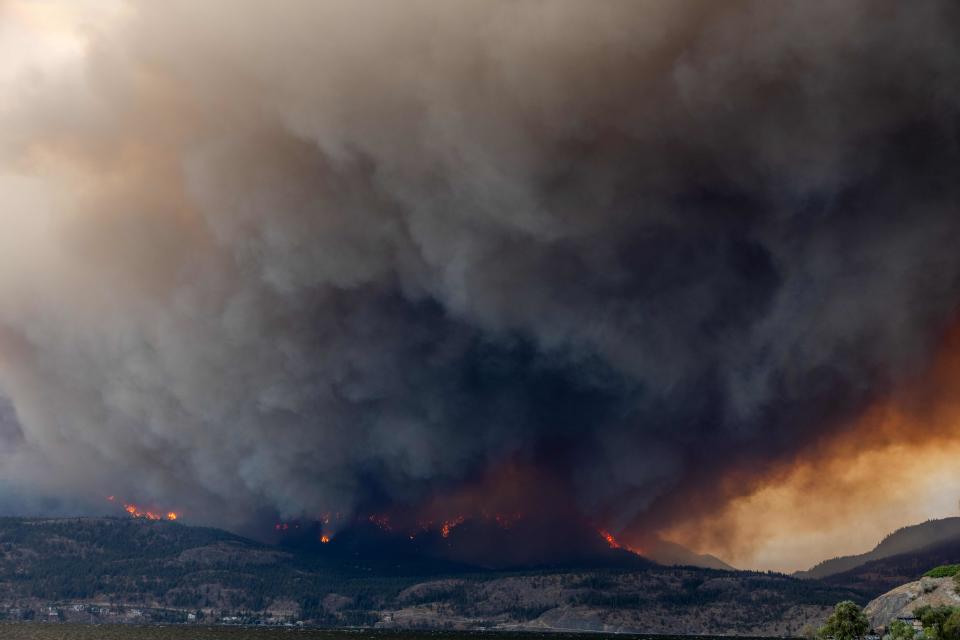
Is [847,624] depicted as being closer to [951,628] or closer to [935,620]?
[935,620]

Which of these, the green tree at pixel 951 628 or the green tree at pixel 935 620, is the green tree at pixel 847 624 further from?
the green tree at pixel 951 628

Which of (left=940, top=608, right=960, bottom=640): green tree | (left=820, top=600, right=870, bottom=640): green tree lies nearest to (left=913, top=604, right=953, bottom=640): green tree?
(left=940, top=608, right=960, bottom=640): green tree

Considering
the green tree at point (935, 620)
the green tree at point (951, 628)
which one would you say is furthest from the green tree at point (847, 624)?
the green tree at point (951, 628)

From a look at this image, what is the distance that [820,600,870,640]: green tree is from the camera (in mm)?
152000

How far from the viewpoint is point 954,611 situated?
445 ft

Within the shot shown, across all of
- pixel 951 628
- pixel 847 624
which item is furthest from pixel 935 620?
pixel 847 624

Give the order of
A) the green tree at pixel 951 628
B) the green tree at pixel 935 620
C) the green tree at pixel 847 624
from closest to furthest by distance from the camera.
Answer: the green tree at pixel 951 628 < the green tree at pixel 935 620 < the green tree at pixel 847 624

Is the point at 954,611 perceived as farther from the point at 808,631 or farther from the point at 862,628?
the point at 808,631

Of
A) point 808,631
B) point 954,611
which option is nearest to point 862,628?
point 954,611

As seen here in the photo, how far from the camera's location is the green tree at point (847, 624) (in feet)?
499

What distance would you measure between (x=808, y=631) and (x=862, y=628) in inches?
1833

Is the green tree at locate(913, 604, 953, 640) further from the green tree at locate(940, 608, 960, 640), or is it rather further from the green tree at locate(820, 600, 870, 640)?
the green tree at locate(820, 600, 870, 640)

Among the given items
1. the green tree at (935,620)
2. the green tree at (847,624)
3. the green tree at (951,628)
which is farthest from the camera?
the green tree at (847,624)

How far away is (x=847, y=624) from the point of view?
498 feet
